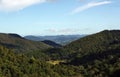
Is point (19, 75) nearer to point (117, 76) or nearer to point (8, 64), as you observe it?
point (8, 64)

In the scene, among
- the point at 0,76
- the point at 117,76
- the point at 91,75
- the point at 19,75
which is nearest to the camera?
the point at 117,76

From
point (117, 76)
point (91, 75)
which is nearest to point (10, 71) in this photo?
point (91, 75)

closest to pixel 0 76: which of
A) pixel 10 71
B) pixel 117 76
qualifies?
pixel 10 71

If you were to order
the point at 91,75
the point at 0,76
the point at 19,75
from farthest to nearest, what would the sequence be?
1. the point at 91,75
2. the point at 19,75
3. the point at 0,76

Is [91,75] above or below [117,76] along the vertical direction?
below

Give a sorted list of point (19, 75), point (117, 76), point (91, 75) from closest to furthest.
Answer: point (117, 76)
point (19, 75)
point (91, 75)

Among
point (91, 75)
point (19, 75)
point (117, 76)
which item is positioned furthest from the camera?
point (91, 75)

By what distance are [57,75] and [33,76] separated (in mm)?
15635

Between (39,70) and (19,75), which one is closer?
(19,75)

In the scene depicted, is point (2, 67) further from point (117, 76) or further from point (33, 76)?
point (117, 76)

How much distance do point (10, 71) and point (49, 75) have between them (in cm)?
2536

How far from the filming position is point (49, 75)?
194750 millimetres

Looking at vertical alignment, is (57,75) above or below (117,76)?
below

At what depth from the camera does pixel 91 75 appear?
19688 centimetres
